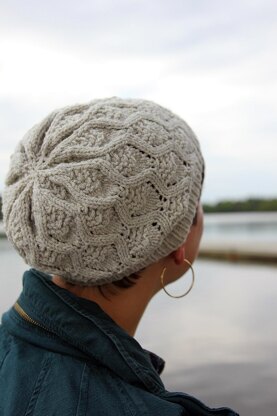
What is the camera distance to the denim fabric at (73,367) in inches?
49.4

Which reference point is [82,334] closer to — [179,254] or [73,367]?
[73,367]

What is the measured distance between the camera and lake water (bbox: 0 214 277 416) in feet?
14.9

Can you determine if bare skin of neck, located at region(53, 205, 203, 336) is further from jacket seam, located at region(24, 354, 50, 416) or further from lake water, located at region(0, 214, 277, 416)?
lake water, located at region(0, 214, 277, 416)

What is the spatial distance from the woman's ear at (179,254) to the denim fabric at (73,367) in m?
0.26

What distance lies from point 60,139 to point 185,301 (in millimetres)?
7932

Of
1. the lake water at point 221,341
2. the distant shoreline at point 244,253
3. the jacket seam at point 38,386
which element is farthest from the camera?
the distant shoreline at point 244,253

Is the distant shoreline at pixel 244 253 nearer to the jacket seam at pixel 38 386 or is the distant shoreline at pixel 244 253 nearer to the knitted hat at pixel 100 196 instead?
the knitted hat at pixel 100 196

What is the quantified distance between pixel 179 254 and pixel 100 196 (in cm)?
31

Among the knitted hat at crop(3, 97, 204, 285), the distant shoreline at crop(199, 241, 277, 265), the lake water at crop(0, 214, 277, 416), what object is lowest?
the distant shoreline at crop(199, 241, 277, 265)

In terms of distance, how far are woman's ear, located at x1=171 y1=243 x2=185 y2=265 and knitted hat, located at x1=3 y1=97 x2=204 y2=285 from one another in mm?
51

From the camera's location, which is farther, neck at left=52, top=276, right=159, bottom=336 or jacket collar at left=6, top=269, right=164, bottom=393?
neck at left=52, top=276, right=159, bottom=336

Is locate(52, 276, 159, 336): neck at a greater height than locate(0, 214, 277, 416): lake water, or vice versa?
locate(52, 276, 159, 336): neck

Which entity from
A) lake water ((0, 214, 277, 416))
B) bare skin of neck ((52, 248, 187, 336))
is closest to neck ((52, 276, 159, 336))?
bare skin of neck ((52, 248, 187, 336))

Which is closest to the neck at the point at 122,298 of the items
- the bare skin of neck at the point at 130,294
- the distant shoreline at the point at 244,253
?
the bare skin of neck at the point at 130,294
